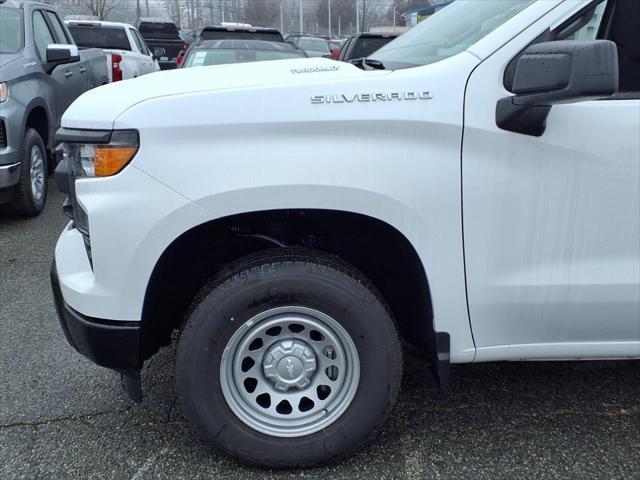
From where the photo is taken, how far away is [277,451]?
8.40ft

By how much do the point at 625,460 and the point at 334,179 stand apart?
5.47ft

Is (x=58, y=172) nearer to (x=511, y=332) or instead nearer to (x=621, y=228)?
(x=511, y=332)

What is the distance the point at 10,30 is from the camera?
6.62 meters

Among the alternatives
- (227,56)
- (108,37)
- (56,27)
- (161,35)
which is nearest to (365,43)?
(227,56)

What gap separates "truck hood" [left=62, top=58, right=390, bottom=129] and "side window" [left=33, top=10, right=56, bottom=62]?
15.5 feet

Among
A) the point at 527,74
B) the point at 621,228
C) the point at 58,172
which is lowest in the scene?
the point at 621,228

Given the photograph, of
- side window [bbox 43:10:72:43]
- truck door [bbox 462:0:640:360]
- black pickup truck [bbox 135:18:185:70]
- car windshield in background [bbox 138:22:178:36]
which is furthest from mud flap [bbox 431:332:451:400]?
car windshield in background [bbox 138:22:178:36]

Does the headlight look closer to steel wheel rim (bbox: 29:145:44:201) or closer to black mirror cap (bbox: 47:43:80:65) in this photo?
steel wheel rim (bbox: 29:145:44:201)

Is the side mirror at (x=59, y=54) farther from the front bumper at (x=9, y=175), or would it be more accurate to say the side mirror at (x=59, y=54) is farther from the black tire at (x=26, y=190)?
the front bumper at (x=9, y=175)

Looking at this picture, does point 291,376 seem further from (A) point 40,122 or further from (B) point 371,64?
(A) point 40,122

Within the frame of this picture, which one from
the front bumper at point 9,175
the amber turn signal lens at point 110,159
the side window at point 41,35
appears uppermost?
the side window at point 41,35

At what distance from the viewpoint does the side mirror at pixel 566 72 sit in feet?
6.88

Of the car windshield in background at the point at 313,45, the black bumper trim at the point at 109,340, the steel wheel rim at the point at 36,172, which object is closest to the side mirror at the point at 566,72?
the black bumper trim at the point at 109,340

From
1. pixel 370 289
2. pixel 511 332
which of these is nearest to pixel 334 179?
pixel 370 289
